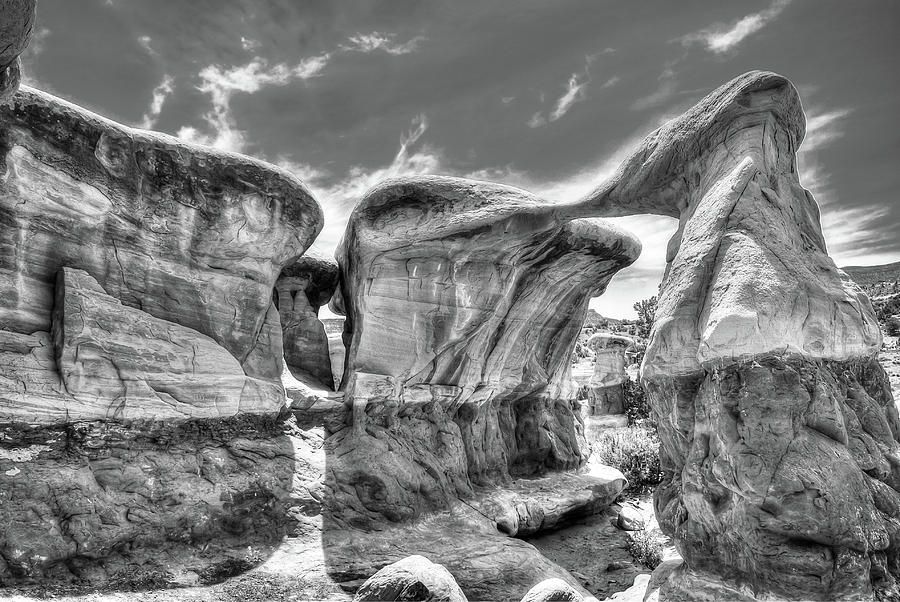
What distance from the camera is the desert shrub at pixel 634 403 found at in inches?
960

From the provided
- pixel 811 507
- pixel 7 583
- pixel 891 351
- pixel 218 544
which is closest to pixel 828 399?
pixel 811 507

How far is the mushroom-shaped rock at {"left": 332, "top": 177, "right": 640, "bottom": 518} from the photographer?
10.7 metres

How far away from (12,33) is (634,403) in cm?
2553

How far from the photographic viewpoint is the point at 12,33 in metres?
3.59

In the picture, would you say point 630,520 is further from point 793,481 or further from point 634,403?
point 634,403

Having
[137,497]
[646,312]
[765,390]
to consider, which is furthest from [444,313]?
[646,312]

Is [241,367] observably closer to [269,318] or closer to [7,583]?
[269,318]

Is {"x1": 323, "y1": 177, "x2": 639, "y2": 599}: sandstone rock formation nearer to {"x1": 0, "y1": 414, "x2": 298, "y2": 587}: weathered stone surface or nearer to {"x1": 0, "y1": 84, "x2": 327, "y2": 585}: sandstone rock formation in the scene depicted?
{"x1": 0, "y1": 414, "x2": 298, "y2": 587}: weathered stone surface

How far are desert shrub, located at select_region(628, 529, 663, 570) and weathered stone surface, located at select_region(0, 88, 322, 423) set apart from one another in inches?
294

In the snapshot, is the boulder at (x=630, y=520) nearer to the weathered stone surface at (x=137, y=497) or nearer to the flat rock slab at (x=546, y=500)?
the flat rock slab at (x=546, y=500)

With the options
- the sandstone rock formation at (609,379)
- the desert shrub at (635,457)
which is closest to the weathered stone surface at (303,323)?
the desert shrub at (635,457)

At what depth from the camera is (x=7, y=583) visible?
634 cm

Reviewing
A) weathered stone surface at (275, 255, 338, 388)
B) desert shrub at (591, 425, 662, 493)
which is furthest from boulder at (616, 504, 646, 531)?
weathered stone surface at (275, 255, 338, 388)

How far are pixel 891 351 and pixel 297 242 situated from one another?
2444cm
